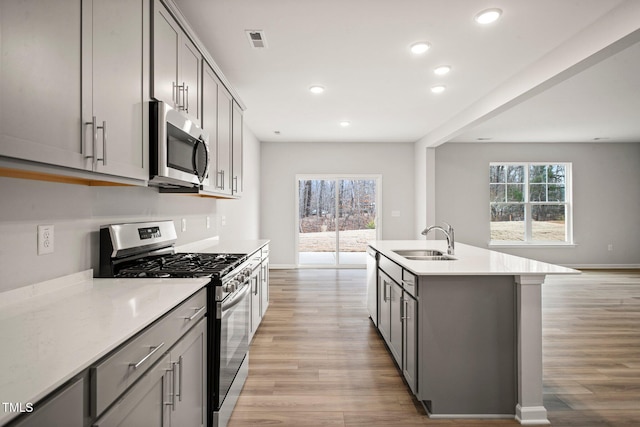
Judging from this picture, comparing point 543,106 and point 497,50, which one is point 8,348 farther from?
point 543,106

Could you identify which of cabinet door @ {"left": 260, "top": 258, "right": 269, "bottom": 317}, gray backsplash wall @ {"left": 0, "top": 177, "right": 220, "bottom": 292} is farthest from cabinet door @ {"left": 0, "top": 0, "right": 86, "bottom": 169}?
cabinet door @ {"left": 260, "top": 258, "right": 269, "bottom": 317}

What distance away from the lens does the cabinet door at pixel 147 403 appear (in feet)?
3.28

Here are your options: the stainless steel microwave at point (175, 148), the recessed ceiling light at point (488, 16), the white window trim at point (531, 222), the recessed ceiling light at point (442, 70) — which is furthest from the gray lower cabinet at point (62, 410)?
the white window trim at point (531, 222)

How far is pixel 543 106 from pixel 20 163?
5806 millimetres

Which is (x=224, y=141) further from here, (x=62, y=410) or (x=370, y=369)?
(x=62, y=410)

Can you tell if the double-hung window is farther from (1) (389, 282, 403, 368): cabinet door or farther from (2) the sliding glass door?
(1) (389, 282, 403, 368): cabinet door

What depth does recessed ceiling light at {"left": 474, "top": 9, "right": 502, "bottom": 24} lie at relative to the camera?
247 cm

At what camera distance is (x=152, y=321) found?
1188 mm

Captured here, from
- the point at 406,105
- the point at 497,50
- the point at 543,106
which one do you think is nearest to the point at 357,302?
the point at 406,105

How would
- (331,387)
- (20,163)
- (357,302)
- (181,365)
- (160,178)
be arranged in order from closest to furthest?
1. (20,163)
2. (181,365)
3. (160,178)
4. (331,387)
5. (357,302)

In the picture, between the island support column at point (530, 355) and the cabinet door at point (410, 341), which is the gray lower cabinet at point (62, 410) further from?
the island support column at point (530, 355)

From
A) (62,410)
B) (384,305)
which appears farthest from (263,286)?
(62,410)

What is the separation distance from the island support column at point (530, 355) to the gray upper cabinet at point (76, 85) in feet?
7.25

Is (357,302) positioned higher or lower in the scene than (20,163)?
lower
